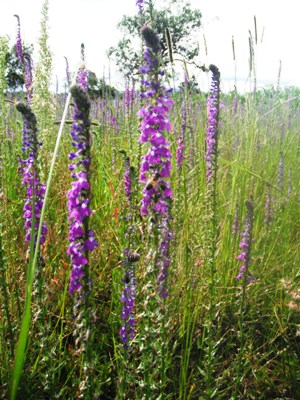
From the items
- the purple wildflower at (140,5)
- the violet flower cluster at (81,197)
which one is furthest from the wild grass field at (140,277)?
the purple wildflower at (140,5)

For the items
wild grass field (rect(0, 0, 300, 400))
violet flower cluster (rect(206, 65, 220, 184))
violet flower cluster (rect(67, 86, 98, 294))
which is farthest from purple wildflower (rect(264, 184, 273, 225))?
violet flower cluster (rect(67, 86, 98, 294))

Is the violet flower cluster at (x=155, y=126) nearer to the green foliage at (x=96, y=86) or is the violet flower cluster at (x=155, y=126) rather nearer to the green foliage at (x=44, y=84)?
the green foliage at (x=44, y=84)

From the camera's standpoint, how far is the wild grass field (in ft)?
4.89

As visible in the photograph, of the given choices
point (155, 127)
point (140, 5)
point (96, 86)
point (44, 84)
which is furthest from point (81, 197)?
point (96, 86)

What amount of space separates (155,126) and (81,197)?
46 centimetres

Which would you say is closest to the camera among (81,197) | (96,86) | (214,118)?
(81,197)

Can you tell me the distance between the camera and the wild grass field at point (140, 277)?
1.49 metres

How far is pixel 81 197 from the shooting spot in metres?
1.34

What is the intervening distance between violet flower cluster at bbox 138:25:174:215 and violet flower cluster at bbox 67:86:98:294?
0.32 metres

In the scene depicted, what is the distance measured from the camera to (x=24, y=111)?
1.69 metres

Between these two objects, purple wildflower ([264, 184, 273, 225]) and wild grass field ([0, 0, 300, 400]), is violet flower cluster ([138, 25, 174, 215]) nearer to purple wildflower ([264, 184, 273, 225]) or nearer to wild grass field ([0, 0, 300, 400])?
wild grass field ([0, 0, 300, 400])

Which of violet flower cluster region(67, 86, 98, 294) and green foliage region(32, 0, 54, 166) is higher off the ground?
green foliage region(32, 0, 54, 166)

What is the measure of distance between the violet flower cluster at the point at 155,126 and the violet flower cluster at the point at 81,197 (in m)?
0.32

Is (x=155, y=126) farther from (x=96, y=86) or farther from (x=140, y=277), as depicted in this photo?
(x=96, y=86)
